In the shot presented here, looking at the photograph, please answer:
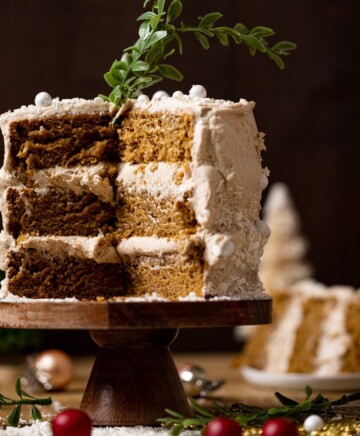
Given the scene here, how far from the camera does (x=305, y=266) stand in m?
6.36

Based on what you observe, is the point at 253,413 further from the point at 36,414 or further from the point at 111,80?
the point at 111,80

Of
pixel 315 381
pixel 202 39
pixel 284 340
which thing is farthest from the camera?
pixel 284 340

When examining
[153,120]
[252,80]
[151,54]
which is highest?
[252,80]

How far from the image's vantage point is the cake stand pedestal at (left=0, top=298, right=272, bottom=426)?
3170 millimetres

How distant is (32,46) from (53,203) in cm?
299

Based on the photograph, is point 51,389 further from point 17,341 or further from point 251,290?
point 251,290

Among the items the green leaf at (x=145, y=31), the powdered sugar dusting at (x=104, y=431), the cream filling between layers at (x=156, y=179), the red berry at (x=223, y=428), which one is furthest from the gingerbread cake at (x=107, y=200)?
the red berry at (x=223, y=428)

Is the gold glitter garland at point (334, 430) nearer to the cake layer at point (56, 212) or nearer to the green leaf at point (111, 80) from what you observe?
the cake layer at point (56, 212)

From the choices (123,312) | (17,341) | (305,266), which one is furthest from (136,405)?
(305,266)

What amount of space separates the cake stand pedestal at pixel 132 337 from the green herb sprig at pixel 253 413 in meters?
0.10

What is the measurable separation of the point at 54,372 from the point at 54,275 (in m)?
1.26

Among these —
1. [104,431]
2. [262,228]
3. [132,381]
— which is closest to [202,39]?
[262,228]

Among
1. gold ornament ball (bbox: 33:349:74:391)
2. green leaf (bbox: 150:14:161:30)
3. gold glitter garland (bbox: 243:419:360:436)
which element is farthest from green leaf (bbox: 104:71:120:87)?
gold ornament ball (bbox: 33:349:74:391)

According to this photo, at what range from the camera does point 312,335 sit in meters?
5.13
